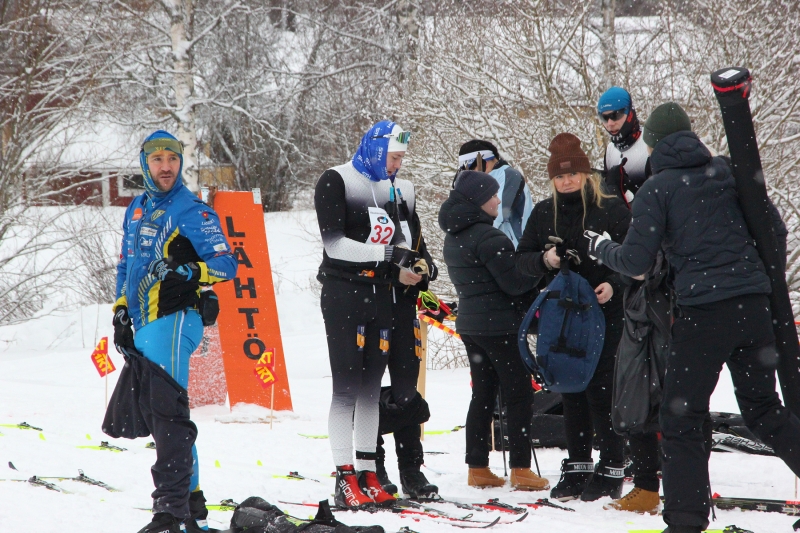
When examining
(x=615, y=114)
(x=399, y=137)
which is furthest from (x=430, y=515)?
(x=615, y=114)

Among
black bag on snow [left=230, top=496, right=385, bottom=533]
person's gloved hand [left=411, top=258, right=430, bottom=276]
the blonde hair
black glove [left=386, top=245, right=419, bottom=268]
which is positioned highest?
the blonde hair

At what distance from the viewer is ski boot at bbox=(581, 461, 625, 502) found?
3.93 metres

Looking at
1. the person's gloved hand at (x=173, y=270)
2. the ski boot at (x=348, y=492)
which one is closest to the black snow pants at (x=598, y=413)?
the ski boot at (x=348, y=492)

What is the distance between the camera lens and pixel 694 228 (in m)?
3.05

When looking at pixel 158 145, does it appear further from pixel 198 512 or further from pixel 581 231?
pixel 581 231

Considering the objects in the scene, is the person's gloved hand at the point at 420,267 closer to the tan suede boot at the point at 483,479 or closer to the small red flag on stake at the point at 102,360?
the tan suede boot at the point at 483,479

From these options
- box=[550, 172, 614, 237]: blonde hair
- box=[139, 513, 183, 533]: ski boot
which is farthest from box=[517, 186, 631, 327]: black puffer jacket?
box=[139, 513, 183, 533]: ski boot

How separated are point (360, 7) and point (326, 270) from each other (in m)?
17.1

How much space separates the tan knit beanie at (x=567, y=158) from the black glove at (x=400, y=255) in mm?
804

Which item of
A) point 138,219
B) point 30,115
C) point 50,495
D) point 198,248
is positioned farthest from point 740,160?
point 30,115

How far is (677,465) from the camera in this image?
3018mm

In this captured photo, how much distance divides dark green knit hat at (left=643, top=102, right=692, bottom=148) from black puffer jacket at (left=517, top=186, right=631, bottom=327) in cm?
75

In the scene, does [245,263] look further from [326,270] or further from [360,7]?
[360,7]

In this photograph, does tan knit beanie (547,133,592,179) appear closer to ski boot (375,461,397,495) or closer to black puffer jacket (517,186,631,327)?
black puffer jacket (517,186,631,327)
